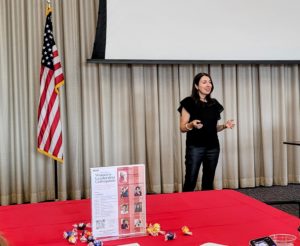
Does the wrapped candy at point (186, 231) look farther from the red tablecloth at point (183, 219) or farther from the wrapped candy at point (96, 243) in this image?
the wrapped candy at point (96, 243)

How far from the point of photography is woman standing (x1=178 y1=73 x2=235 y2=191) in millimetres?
3516

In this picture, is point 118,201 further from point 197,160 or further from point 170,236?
point 197,160

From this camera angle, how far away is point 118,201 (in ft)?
4.16

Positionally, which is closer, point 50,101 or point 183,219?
point 183,219

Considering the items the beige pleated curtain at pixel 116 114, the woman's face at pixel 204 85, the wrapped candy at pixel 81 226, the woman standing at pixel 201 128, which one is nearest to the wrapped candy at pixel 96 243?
the wrapped candy at pixel 81 226

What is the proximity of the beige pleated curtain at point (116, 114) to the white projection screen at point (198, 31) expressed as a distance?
239mm

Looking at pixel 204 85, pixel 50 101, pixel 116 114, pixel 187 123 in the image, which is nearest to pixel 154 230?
pixel 187 123

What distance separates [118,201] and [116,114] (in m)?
3.40

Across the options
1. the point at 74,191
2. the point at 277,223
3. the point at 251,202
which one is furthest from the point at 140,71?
the point at 277,223

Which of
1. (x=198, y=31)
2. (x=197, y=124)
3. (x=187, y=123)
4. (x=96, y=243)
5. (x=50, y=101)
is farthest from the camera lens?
(x=198, y=31)

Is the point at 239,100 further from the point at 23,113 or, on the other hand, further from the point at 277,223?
the point at 277,223

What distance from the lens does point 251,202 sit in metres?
1.66

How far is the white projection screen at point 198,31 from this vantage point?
14.4ft

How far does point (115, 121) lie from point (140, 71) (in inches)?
26.7
